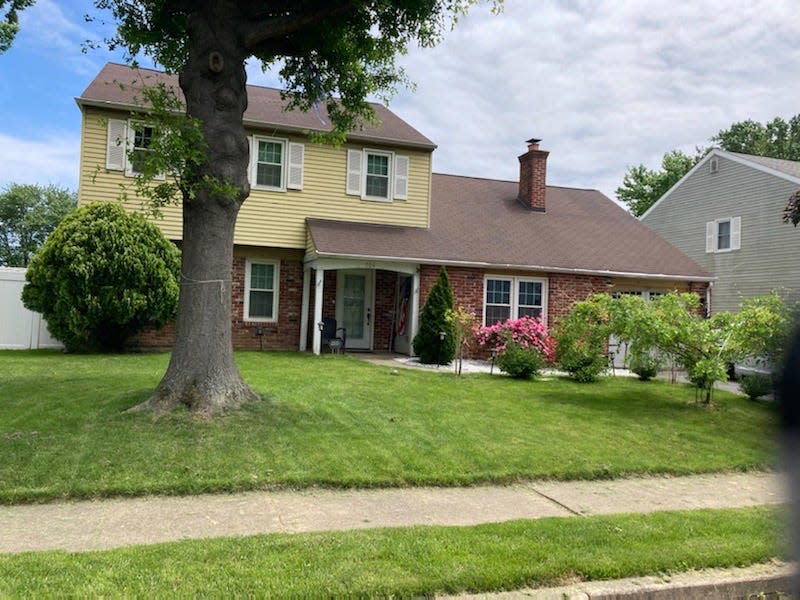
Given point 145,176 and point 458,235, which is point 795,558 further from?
point 458,235

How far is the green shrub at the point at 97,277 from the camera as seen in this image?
13.1m

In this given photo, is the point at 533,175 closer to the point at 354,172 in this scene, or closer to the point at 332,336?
the point at 354,172

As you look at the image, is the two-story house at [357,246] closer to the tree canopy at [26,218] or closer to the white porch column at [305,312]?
the white porch column at [305,312]

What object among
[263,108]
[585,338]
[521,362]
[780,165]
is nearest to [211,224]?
[521,362]

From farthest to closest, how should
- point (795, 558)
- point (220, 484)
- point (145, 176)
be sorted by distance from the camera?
point (145, 176) → point (220, 484) → point (795, 558)

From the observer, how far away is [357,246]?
609 inches

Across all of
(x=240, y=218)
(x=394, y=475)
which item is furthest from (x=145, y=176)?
(x=240, y=218)

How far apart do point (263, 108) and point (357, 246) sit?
16.9 ft

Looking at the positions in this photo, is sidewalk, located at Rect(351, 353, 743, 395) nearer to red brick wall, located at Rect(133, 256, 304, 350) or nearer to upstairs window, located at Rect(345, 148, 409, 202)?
red brick wall, located at Rect(133, 256, 304, 350)

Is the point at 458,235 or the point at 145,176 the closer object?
the point at 145,176

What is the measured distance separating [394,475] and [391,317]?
1171cm

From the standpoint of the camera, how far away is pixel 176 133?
22.9 ft

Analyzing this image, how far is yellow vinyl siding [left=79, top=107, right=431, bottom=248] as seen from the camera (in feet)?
50.3

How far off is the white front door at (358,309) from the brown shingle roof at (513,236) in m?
1.52
